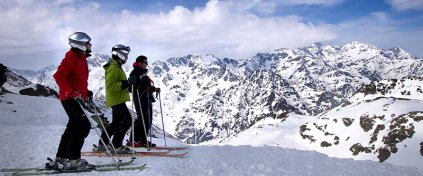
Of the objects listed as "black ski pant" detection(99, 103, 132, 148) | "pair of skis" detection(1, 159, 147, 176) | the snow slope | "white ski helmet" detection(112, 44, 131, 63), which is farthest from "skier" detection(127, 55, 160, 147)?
"pair of skis" detection(1, 159, 147, 176)

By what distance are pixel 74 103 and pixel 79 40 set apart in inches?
57.0

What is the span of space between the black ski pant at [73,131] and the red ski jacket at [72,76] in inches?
9.6

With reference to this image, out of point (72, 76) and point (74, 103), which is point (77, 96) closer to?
point (74, 103)

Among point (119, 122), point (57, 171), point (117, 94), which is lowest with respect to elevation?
point (57, 171)

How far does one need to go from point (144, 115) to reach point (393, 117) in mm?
126393

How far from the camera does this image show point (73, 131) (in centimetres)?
905

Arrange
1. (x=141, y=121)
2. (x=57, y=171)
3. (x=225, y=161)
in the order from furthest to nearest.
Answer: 1. (x=141, y=121)
2. (x=225, y=161)
3. (x=57, y=171)

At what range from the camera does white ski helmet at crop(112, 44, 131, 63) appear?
11.4 m

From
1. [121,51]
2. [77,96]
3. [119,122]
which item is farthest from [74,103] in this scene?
[121,51]

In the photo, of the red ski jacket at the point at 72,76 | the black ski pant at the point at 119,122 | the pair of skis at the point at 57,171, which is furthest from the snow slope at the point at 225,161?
the red ski jacket at the point at 72,76

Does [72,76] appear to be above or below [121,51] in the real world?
below

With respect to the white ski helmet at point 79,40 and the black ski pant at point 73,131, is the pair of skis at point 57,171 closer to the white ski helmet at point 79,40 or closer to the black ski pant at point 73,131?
the black ski pant at point 73,131

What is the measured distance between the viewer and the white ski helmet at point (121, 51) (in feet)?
37.3

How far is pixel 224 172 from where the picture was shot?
9383 mm
